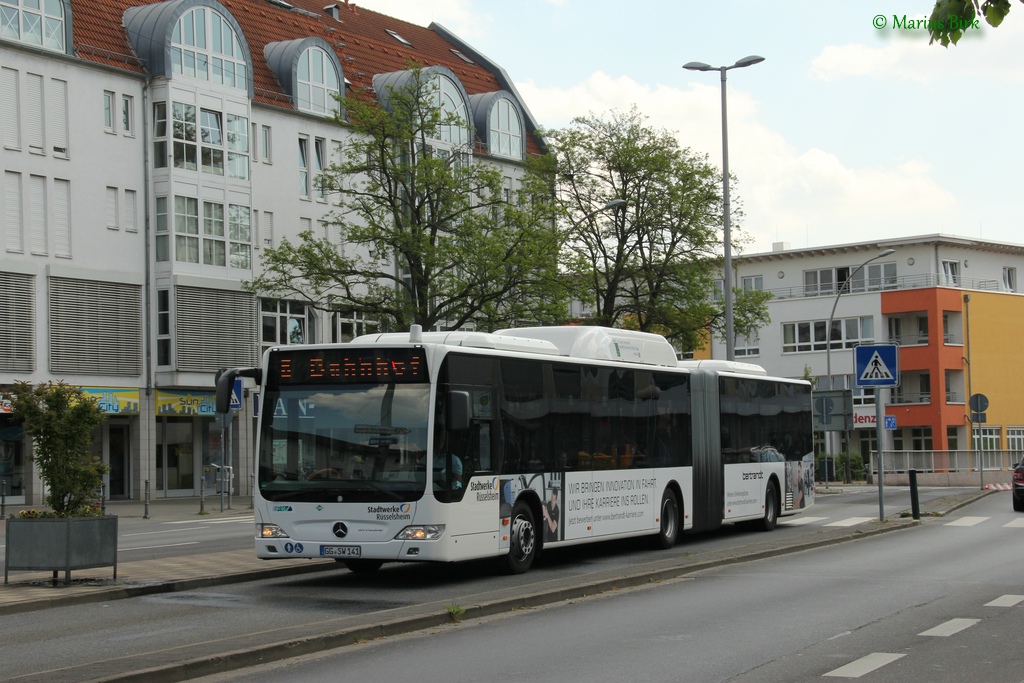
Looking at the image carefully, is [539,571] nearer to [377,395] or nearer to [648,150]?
[377,395]

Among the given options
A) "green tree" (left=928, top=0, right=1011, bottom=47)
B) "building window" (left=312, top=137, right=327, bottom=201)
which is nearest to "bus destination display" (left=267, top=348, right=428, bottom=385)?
"green tree" (left=928, top=0, right=1011, bottom=47)

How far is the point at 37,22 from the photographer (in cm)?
4256

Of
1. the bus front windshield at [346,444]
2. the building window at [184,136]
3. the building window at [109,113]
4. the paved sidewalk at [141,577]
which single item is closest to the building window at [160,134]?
the building window at [184,136]

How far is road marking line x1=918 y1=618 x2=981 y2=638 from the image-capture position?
37.5ft

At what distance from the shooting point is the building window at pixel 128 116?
45719 mm

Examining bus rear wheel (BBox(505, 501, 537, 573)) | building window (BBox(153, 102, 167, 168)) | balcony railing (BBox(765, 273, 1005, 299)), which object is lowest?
bus rear wheel (BBox(505, 501, 537, 573))

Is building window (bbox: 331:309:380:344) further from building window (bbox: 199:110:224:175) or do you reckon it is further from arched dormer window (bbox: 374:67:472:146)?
arched dormer window (bbox: 374:67:472:146)

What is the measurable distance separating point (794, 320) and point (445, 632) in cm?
7521

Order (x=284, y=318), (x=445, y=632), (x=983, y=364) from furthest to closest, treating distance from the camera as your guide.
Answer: (x=983, y=364)
(x=284, y=318)
(x=445, y=632)

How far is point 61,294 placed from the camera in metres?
42.8

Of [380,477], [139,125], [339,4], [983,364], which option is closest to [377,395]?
[380,477]

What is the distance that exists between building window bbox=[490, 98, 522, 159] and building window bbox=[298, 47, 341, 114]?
9.23 metres

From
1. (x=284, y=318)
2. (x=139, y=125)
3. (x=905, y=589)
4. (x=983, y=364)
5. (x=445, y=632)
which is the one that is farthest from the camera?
(x=983, y=364)

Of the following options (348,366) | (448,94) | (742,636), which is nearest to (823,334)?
(448,94)
